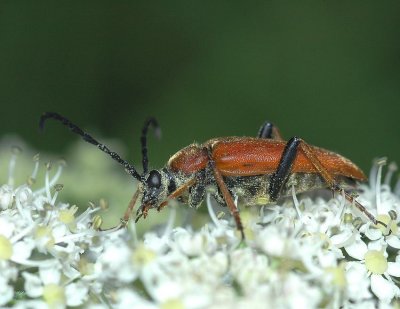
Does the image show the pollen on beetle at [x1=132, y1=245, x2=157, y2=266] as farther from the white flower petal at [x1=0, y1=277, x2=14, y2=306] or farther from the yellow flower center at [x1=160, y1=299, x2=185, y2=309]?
the white flower petal at [x1=0, y1=277, x2=14, y2=306]

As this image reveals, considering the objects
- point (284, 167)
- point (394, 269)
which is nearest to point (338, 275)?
point (394, 269)

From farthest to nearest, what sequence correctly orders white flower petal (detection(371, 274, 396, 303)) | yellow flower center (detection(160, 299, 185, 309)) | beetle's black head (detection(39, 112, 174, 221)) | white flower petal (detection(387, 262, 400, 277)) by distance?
1. beetle's black head (detection(39, 112, 174, 221))
2. white flower petal (detection(387, 262, 400, 277))
3. white flower petal (detection(371, 274, 396, 303))
4. yellow flower center (detection(160, 299, 185, 309))

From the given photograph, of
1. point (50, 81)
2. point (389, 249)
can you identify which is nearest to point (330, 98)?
point (50, 81)

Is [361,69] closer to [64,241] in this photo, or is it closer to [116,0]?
[116,0]

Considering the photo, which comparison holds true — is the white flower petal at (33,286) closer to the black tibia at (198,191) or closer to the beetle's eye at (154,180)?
the beetle's eye at (154,180)

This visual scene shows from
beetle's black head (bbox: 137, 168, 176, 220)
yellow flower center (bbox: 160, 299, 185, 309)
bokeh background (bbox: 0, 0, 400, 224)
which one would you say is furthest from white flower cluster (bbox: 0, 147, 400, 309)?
bokeh background (bbox: 0, 0, 400, 224)
